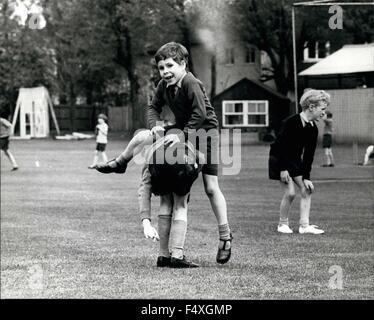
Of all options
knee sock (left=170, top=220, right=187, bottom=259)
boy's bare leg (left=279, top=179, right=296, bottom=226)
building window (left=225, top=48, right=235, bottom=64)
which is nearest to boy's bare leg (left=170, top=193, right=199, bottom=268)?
knee sock (left=170, top=220, right=187, bottom=259)

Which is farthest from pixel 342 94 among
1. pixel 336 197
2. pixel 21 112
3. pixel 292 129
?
pixel 336 197

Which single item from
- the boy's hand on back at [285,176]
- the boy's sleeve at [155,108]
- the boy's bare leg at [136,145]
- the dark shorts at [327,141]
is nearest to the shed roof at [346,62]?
the dark shorts at [327,141]

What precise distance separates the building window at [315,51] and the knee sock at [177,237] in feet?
4.30

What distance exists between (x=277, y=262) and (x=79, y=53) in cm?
607

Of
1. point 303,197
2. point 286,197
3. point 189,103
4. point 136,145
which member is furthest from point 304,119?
point 286,197

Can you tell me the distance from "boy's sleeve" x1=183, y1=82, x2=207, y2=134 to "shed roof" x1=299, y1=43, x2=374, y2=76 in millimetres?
1036

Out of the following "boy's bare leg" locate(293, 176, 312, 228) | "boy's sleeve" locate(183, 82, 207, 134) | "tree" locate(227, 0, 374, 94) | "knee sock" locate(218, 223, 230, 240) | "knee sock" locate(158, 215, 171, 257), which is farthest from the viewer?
"tree" locate(227, 0, 374, 94)

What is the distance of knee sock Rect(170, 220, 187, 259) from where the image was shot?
10.0ft

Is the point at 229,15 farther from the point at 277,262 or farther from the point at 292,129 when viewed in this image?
the point at 277,262

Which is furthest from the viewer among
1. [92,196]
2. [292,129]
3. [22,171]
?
[22,171]

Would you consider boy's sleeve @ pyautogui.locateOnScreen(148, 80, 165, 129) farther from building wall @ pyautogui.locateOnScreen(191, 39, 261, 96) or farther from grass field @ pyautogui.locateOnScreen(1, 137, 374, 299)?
grass field @ pyautogui.locateOnScreen(1, 137, 374, 299)

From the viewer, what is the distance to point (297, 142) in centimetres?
319

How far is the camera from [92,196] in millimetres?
25562

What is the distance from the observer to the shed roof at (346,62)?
3.78 meters
